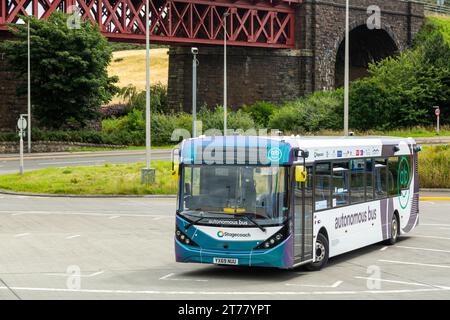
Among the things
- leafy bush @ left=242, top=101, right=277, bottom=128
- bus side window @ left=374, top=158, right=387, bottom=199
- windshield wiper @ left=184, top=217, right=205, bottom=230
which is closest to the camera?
windshield wiper @ left=184, top=217, right=205, bottom=230

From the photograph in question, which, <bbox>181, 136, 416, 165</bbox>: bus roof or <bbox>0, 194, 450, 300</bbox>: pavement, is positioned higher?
<bbox>181, 136, 416, 165</bbox>: bus roof

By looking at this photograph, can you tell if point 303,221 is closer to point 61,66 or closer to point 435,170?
point 435,170

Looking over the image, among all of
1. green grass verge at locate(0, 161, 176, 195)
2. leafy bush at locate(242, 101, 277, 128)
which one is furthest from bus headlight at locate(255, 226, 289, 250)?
leafy bush at locate(242, 101, 277, 128)

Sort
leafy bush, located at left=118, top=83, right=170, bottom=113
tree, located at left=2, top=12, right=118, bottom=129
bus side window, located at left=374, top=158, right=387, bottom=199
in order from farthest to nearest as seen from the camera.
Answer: leafy bush, located at left=118, top=83, right=170, bottom=113 → tree, located at left=2, top=12, right=118, bottom=129 → bus side window, located at left=374, top=158, right=387, bottom=199

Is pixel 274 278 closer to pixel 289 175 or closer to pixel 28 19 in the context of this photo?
pixel 289 175

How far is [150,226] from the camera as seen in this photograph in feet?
83.6

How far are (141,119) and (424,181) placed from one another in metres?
38.4

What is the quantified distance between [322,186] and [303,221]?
4.17 feet

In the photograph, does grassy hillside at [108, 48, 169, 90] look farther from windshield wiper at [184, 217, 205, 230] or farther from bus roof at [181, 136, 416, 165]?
windshield wiper at [184, 217, 205, 230]

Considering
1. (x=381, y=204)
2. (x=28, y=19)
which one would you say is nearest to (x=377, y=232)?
(x=381, y=204)

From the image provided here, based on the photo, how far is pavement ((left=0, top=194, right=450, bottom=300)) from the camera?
14867 millimetres

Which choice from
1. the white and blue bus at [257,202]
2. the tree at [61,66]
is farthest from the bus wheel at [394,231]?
the tree at [61,66]

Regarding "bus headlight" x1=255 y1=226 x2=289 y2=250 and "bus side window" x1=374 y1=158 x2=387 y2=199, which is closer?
"bus headlight" x1=255 y1=226 x2=289 y2=250

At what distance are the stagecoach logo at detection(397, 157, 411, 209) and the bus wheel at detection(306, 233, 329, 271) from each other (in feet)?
15.6
